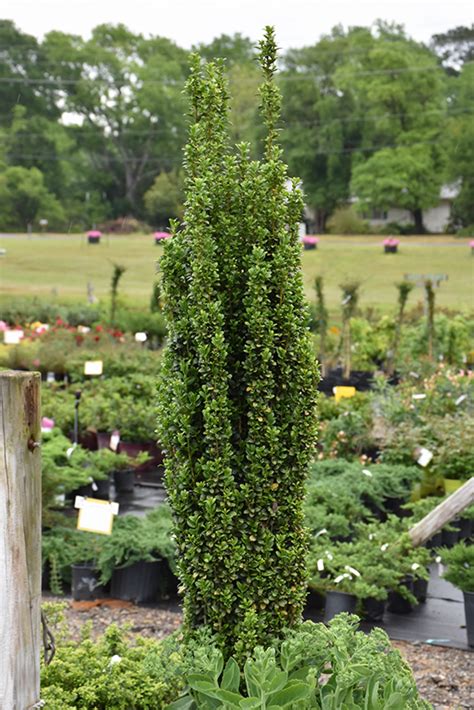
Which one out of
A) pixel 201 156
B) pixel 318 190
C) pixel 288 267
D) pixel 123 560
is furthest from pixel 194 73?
pixel 318 190

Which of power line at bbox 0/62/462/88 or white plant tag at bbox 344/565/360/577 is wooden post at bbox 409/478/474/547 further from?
power line at bbox 0/62/462/88

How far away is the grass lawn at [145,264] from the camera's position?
25.0 m

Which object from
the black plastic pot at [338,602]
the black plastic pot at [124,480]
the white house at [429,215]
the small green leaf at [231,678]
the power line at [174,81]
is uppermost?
the power line at [174,81]

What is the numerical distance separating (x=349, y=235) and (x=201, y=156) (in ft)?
80.5

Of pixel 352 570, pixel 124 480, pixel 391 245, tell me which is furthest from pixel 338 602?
pixel 391 245

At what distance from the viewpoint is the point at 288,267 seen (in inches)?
126

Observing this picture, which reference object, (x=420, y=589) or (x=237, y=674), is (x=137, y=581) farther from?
(x=237, y=674)

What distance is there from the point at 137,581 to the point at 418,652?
1.66 metres

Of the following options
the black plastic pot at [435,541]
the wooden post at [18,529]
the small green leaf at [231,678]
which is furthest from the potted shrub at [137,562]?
the wooden post at [18,529]

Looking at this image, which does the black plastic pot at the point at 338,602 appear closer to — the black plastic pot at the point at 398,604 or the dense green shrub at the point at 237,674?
the black plastic pot at the point at 398,604

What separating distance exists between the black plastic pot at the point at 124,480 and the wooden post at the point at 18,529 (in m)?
5.74

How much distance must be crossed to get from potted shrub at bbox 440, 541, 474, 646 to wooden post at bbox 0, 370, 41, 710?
3.07 m

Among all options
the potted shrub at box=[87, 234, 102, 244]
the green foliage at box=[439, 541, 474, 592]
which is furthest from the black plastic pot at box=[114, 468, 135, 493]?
the potted shrub at box=[87, 234, 102, 244]

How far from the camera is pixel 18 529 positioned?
263 centimetres
